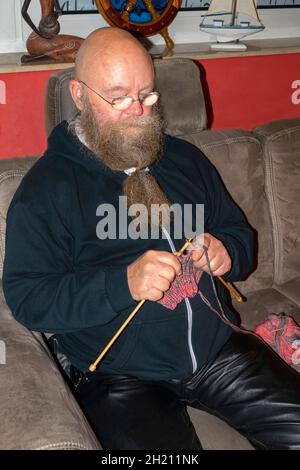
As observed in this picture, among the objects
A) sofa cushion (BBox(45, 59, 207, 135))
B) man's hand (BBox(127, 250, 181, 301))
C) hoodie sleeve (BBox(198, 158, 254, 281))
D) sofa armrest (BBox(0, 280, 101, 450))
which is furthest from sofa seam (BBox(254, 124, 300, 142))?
sofa armrest (BBox(0, 280, 101, 450))

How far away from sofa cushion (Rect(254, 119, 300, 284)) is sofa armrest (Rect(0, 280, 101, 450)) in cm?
91

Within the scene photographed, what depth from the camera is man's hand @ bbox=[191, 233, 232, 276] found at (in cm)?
125

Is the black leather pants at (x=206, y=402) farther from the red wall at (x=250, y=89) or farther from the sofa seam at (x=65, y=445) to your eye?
the red wall at (x=250, y=89)

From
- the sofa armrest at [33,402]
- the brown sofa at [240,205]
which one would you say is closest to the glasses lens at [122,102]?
the brown sofa at [240,205]

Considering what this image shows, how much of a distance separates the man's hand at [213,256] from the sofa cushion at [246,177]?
46cm

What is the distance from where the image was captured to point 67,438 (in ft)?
3.18

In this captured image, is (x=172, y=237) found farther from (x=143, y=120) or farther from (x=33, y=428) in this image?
(x=33, y=428)

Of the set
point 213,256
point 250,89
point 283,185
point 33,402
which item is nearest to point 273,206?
point 283,185

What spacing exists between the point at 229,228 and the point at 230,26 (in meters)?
1.28

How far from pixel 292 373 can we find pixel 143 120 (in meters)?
0.70

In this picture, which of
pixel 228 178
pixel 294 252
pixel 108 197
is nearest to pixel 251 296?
pixel 294 252

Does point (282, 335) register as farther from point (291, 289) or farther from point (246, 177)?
point (246, 177)

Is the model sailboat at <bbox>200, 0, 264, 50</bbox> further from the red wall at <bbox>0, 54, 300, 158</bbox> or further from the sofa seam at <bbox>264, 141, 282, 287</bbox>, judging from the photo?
the sofa seam at <bbox>264, 141, 282, 287</bbox>

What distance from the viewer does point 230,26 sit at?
240cm
